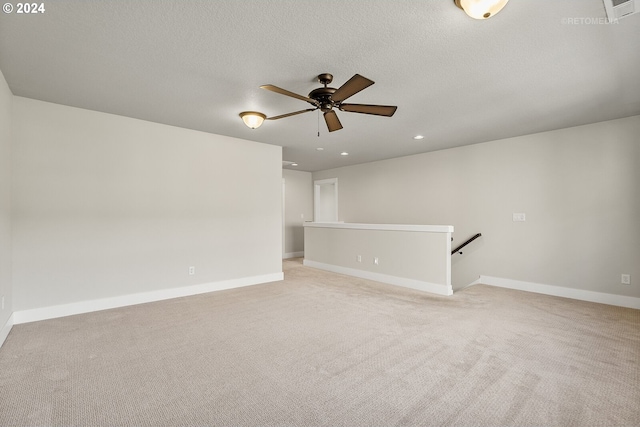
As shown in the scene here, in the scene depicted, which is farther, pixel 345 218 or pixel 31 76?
pixel 345 218

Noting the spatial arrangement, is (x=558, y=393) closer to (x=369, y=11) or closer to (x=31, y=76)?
(x=369, y=11)

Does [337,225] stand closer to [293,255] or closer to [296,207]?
[296,207]

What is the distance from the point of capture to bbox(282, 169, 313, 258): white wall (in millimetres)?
8117

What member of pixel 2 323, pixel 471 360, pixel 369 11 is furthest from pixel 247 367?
pixel 369 11

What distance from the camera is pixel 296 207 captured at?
8266mm

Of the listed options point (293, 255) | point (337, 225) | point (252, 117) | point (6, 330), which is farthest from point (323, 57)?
point (293, 255)

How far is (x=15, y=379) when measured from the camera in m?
2.12

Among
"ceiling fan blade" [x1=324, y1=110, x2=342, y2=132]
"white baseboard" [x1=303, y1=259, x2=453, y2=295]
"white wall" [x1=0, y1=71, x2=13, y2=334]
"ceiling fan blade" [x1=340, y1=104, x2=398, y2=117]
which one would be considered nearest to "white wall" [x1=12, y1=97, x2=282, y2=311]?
"white wall" [x1=0, y1=71, x2=13, y2=334]

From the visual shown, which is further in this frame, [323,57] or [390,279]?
[390,279]

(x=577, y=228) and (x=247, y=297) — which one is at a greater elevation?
(x=577, y=228)

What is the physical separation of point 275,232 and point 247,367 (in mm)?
3240

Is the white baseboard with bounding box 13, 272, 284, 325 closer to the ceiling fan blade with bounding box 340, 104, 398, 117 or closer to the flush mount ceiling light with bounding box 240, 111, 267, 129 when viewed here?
the flush mount ceiling light with bounding box 240, 111, 267, 129

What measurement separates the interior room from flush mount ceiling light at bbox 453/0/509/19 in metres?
0.01

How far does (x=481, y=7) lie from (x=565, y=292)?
175 inches
